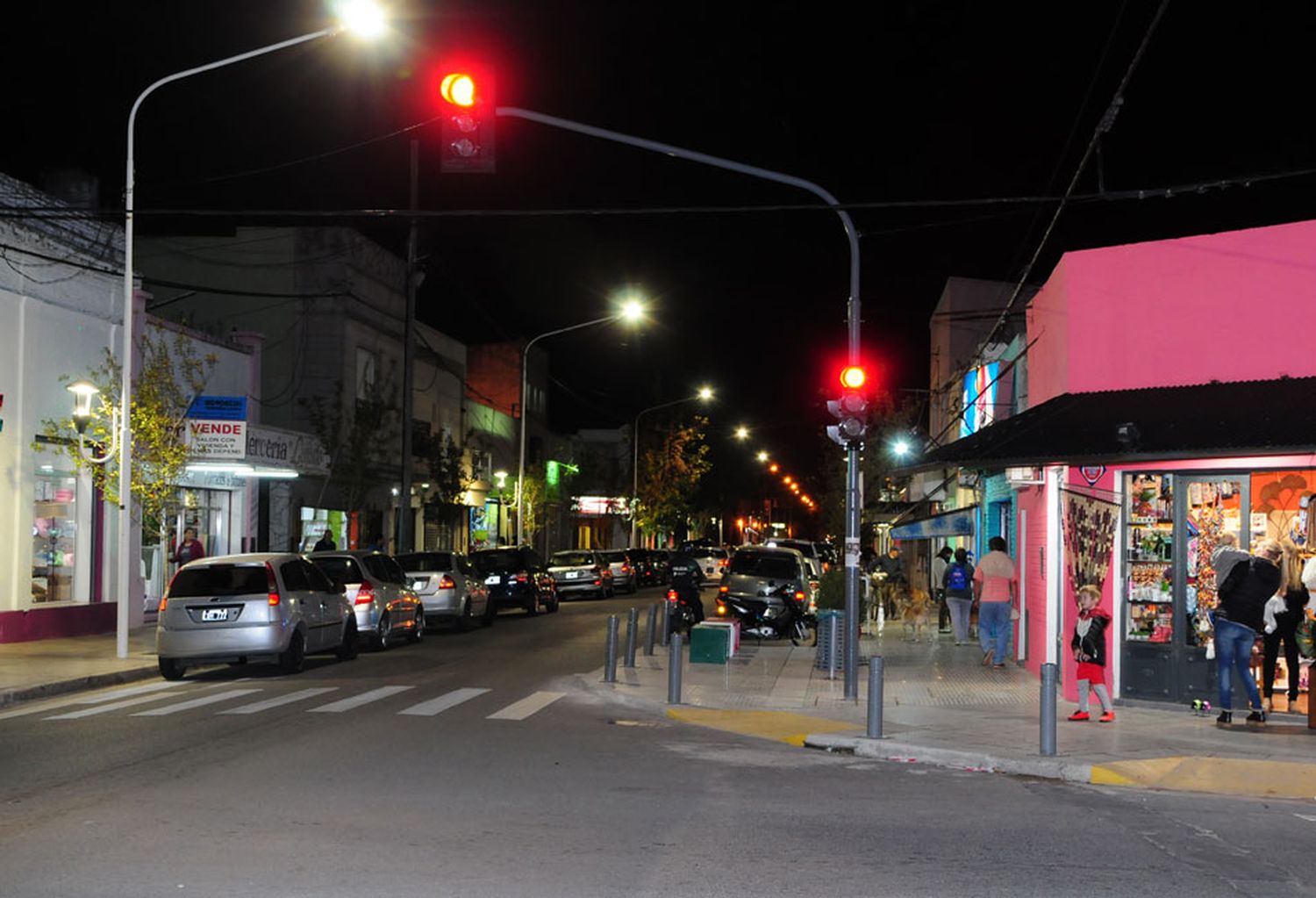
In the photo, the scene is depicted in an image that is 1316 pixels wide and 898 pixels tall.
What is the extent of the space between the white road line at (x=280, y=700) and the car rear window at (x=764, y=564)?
11390 millimetres

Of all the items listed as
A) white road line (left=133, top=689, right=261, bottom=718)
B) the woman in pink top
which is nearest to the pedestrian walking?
the woman in pink top

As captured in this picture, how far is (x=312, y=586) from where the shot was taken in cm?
2030

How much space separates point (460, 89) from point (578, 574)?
102 feet

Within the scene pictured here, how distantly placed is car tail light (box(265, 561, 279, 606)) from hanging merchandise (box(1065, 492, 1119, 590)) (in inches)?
399

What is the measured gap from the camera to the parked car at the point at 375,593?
22906mm

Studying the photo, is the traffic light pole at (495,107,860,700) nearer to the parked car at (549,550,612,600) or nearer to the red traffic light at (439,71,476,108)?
the red traffic light at (439,71,476,108)

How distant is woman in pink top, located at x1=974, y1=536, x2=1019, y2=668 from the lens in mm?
20328

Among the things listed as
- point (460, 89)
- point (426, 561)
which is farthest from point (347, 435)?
point (460, 89)

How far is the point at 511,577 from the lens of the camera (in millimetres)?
33438

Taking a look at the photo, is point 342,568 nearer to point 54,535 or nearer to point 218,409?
point 218,409

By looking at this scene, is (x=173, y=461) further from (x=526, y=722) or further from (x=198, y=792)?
(x=198, y=792)

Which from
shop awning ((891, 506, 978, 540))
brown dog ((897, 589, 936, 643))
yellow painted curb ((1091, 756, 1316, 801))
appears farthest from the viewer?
shop awning ((891, 506, 978, 540))

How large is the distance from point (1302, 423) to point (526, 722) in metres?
8.26

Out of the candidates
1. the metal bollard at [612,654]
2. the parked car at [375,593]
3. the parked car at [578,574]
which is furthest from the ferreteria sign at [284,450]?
the parked car at [578,574]
